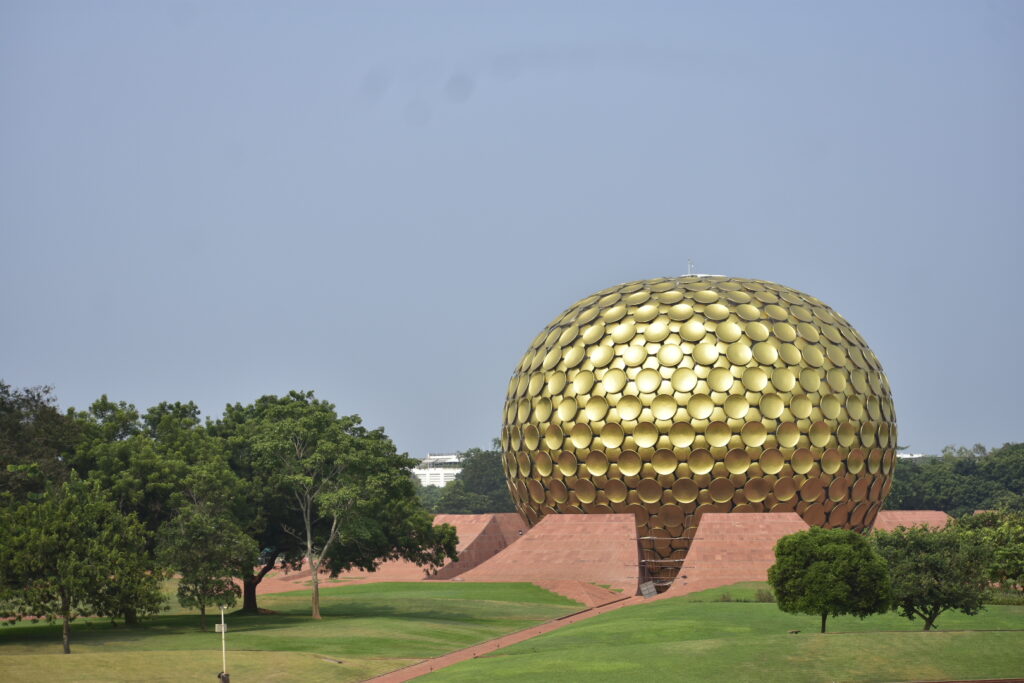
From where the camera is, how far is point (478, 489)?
4006 inches

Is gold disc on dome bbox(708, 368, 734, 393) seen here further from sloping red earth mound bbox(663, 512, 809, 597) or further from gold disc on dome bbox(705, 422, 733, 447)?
sloping red earth mound bbox(663, 512, 809, 597)

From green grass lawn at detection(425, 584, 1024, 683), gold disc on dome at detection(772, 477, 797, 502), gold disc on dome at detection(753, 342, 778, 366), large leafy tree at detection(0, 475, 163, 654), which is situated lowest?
green grass lawn at detection(425, 584, 1024, 683)

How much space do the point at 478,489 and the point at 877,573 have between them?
77530mm

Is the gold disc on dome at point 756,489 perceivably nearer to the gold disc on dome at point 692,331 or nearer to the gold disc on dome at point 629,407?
the gold disc on dome at point 629,407

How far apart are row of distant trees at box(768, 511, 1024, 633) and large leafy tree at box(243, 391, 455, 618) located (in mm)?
12426

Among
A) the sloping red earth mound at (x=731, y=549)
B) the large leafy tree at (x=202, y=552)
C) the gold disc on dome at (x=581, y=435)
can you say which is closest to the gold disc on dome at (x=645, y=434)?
the gold disc on dome at (x=581, y=435)

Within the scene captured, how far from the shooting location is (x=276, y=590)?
46469mm

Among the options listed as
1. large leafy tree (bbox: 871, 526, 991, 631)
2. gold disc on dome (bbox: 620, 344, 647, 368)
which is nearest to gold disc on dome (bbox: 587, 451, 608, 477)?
gold disc on dome (bbox: 620, 344, 647, 368)

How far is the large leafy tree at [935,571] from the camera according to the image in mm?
25500

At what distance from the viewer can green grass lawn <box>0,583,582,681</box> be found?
75.3ft

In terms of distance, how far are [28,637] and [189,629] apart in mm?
4051

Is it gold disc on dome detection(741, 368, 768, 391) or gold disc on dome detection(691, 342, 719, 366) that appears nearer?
gold disc on dome detection(741, 368, 768, 391)

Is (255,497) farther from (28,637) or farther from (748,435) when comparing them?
(748,435)

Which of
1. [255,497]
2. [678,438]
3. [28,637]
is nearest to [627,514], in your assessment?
[678,438]
